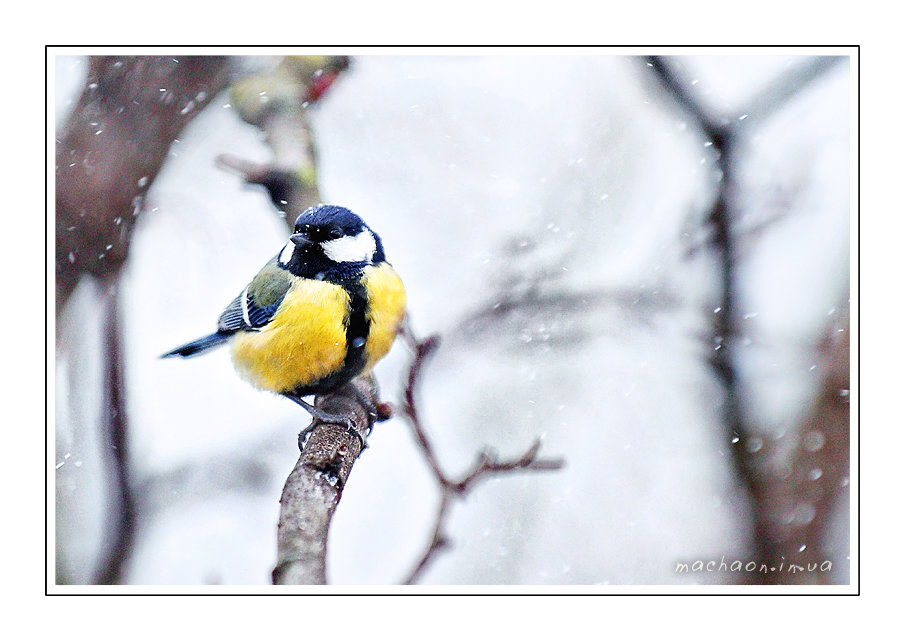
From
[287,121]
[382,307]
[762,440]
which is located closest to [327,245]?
[382,307]

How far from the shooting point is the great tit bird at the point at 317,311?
115 centimetres

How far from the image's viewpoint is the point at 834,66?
1.23 meters

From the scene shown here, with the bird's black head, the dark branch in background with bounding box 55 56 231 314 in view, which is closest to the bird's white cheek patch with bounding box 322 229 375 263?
the bird's black head

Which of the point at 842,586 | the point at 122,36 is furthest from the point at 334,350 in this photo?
the point at 842,586

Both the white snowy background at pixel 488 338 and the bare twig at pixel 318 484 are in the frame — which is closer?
the bare twig at pixel 318 484

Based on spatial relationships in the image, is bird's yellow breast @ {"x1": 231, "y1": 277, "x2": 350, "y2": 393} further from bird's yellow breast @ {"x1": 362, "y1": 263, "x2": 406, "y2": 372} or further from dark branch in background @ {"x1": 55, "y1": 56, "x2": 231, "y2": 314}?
dark branch in background @ {"x1": 55, "y1": 56, "x2": 231, "y2": 314}

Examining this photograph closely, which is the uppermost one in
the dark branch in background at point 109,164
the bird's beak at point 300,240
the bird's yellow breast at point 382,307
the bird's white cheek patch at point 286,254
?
the dark branch in background at point 109,164

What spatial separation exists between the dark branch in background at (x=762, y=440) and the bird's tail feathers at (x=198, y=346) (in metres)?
0.92

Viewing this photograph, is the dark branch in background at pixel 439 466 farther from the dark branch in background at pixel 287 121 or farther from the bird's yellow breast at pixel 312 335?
the dark branch in background at pixel 287 121

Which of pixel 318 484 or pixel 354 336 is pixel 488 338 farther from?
pixel 318 484

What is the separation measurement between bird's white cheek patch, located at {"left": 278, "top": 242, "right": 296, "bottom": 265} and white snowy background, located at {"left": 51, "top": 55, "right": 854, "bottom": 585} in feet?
0.13

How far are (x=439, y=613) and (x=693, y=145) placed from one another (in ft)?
3.25

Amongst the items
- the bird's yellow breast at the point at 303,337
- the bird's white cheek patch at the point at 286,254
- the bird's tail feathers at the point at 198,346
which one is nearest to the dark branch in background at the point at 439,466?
the bird's yellow breast at the point at 303,337

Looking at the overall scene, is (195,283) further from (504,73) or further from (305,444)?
(504,73)
